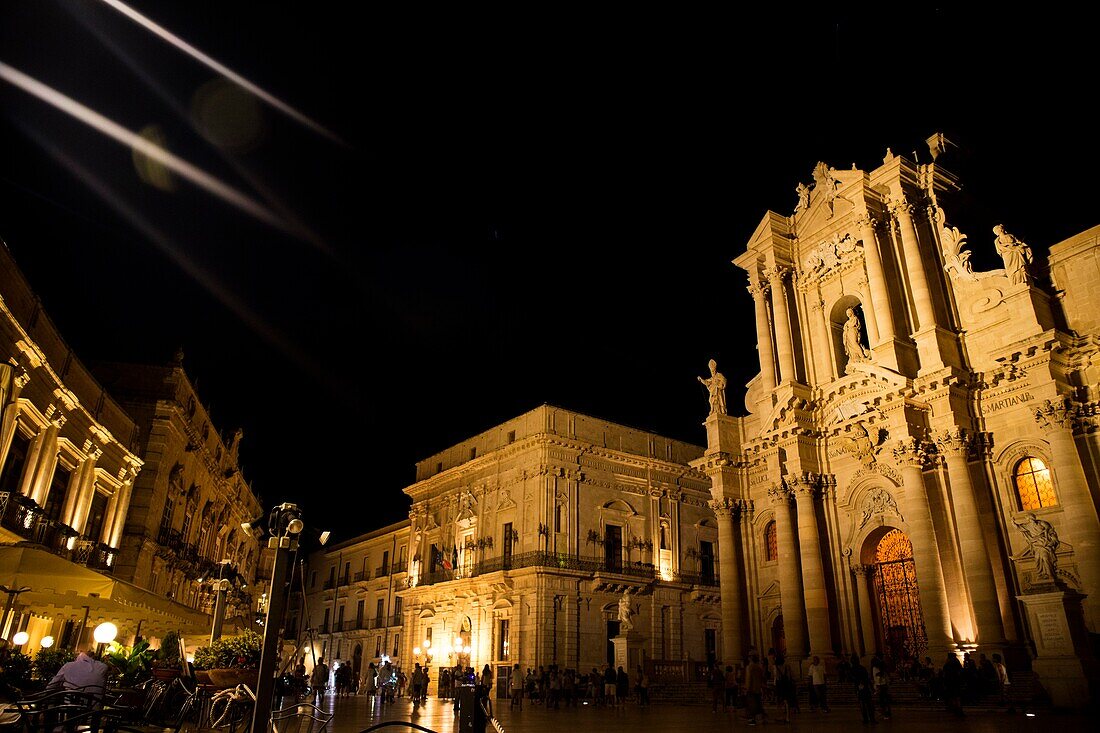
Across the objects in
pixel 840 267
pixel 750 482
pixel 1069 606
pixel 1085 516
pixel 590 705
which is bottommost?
pixel 590 705

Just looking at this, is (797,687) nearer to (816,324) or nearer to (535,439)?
(816,324)

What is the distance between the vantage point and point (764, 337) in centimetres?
2270

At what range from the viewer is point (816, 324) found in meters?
21.6

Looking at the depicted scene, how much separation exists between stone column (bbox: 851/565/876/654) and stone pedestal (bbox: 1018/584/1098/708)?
17.2 ft

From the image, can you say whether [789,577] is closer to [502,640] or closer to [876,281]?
[876,281]

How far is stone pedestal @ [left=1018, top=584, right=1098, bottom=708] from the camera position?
1229 cm

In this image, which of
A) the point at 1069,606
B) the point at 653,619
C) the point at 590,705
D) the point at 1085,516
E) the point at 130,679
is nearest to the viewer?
the point at 130,679

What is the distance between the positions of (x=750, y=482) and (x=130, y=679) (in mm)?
16795

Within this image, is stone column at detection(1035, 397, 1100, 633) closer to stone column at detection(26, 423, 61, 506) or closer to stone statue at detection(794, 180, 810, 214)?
stone statue at detection(794, 180, 810, 214)

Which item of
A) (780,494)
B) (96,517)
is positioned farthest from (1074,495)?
(96,517)

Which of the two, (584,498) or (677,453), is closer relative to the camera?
(584,498)

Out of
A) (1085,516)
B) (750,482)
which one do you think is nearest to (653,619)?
(750,482)

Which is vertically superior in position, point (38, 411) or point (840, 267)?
point (840, 267)

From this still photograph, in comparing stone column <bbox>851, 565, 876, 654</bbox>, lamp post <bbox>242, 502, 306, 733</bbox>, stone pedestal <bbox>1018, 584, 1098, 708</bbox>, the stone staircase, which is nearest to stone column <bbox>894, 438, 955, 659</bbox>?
the stone staircase
